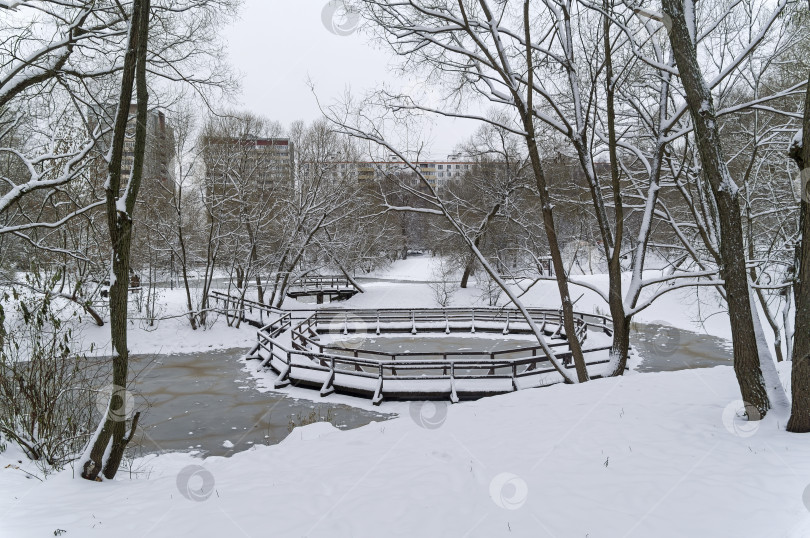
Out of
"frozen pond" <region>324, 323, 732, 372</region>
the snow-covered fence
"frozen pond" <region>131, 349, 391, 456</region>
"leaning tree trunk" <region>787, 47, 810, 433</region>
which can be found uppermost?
"leaning tree trunk" <region>787, 47, 810, 433</region>

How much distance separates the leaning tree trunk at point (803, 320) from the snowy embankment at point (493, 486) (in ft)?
0.97

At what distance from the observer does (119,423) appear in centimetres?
531

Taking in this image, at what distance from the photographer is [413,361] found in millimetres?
12156

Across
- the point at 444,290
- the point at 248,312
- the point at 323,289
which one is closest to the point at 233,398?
the point at 248,312

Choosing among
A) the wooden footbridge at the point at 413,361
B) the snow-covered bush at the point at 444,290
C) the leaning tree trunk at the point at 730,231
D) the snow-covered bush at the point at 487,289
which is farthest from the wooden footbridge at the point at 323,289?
the leaning tree trunk at the point at 730,231

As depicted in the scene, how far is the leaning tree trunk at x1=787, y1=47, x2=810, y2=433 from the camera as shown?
14.9ft

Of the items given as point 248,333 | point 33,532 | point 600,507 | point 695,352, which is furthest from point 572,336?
point 248,333

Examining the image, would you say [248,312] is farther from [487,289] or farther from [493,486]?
[493,486]

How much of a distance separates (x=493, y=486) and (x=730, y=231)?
3.95 meters

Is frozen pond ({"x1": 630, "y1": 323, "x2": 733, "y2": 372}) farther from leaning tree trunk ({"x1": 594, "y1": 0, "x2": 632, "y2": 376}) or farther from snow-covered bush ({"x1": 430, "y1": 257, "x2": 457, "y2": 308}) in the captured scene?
snow-covered bush ({"x1": 430, "y1": 257, "x2": 457, "y2": 308})

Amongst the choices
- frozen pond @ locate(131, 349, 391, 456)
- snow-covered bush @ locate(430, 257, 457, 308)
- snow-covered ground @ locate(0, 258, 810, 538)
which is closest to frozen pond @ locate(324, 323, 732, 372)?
frozen pond @ locate(131, 349, 391, 456)

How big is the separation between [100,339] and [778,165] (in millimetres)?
23179

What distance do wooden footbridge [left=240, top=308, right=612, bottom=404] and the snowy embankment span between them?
4.85 meters

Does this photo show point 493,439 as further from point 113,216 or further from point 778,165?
point 778,165
